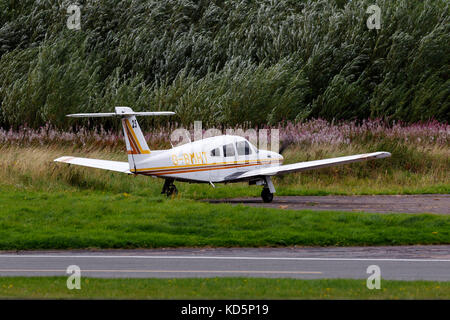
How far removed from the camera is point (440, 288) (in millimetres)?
11430

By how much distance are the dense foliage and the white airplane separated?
13231 mm

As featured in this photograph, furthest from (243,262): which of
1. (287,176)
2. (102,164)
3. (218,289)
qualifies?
(287,176)

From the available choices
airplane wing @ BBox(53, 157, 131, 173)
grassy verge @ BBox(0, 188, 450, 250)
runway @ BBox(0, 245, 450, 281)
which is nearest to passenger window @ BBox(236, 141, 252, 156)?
airplane wing @ BBox(53, 157, 131, 173)

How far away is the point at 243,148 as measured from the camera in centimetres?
2469

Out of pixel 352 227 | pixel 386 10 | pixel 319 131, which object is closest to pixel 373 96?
pixel 386 10

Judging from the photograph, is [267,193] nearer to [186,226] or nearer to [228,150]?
[228,150]

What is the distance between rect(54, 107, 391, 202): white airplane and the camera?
885 inches

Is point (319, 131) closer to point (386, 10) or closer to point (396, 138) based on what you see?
point (396, 138)

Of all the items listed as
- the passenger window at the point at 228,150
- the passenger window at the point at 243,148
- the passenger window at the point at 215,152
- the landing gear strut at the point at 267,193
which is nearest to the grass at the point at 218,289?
the passenger window at the point at 215,152

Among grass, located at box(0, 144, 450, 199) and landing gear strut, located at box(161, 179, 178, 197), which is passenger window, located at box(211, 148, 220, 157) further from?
grass, located at box(0, 144, 450, 199)

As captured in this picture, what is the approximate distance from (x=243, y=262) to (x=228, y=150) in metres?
9.82

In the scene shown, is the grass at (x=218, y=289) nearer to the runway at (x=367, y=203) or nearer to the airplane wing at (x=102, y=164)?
the runway at (x=367, y=203)

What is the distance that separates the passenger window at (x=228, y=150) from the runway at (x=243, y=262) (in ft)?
25.9

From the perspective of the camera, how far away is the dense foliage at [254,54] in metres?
39.2
